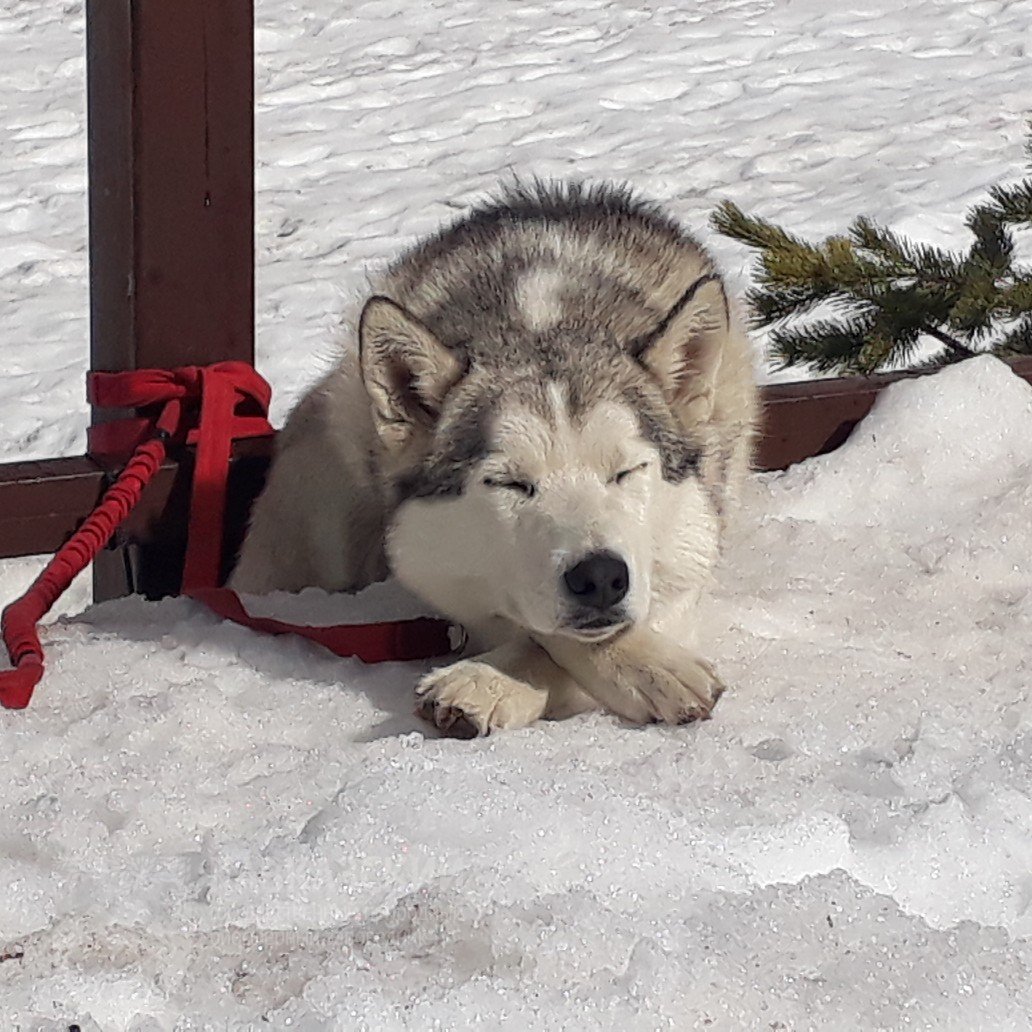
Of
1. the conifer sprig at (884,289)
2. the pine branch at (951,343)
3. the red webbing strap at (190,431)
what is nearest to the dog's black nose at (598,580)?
the red webbing strap at (190,431)

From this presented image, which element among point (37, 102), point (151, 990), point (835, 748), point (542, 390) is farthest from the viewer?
point (37, 102)

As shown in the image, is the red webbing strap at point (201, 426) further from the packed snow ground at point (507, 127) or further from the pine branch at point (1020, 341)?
A: the packed snow ground at point (507, 127)

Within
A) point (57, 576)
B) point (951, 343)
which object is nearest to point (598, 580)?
point (57, 576)

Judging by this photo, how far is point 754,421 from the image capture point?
3.59 meters

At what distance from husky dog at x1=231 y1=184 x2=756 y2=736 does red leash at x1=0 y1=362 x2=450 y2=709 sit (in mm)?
89

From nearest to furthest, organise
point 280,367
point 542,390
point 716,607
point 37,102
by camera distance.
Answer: point 542,390
point 716,607
point 280,367
point 37,102

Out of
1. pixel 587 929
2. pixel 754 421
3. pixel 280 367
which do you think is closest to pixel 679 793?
pixel 587 929

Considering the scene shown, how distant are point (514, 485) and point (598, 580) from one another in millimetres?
280

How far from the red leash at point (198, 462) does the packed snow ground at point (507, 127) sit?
2433 mm

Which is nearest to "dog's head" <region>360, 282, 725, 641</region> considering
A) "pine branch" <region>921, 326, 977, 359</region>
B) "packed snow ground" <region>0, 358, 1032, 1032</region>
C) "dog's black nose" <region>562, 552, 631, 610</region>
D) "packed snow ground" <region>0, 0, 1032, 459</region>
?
"dog's black nose" <region>562, 552, 631, 610</region>

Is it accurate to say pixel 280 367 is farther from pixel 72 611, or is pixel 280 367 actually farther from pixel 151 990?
pixel 151 990

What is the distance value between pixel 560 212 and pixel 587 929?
6.65 ft

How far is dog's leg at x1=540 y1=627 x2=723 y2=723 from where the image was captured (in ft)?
8.65

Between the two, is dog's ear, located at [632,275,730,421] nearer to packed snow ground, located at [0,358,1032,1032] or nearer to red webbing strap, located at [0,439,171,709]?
packed snow ground, located at [0,358,1032,1032]
